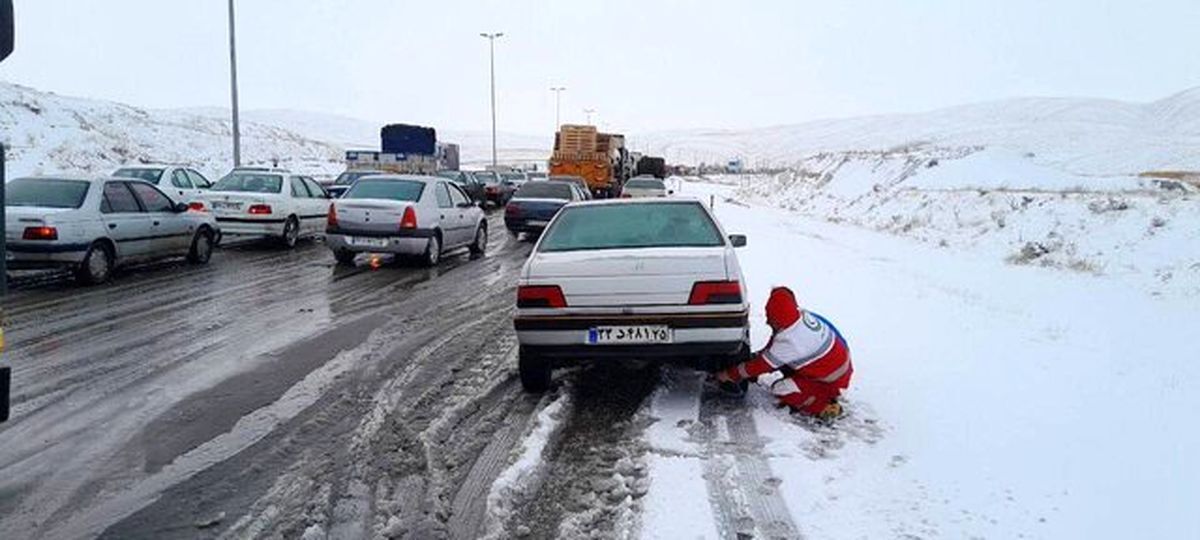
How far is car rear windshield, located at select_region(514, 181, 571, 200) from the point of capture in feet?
70.9

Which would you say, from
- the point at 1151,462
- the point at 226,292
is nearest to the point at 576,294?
the point at 1151,462

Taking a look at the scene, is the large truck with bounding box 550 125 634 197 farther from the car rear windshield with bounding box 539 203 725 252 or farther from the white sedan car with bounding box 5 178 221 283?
the car rear windshield with bounding box 539 203 725 252

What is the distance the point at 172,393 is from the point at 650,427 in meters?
3.39

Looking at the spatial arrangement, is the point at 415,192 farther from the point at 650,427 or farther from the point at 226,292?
the point at 650,427

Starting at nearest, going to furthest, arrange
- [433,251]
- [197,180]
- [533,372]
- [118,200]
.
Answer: [533,372] < [118,200] < [433,251] < [197,180]

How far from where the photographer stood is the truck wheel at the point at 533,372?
606 cm

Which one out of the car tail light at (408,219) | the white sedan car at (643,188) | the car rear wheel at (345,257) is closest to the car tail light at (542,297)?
the car tail light at (408,219)

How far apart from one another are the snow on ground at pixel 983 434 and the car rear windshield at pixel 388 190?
7.26m

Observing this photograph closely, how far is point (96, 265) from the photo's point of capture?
11.2 meters

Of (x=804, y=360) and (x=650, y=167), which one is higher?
(x=650, y=167)

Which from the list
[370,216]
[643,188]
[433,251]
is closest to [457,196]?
[433,251]

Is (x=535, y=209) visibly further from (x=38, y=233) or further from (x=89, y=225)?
(x=38, y=233)

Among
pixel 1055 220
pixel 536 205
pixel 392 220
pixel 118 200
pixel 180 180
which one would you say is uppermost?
pixel 180 180

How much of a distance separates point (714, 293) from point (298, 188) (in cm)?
1415
